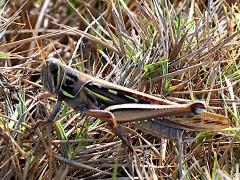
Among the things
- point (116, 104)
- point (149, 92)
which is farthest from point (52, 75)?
point (149, 92)

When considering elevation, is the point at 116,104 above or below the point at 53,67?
below

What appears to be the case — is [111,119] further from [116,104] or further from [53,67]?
[53,67]

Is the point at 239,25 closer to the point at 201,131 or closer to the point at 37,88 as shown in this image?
the point at 201,131

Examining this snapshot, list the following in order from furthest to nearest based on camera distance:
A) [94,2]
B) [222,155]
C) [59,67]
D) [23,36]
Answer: [94,2] < [23,36] < [59,67] < [222,155]

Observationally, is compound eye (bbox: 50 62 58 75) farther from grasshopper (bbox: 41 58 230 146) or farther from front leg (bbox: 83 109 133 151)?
front leg (bbox: 83 109 133 151)

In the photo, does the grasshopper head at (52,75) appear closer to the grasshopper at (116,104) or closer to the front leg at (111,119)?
the grasshopper at (116,104)

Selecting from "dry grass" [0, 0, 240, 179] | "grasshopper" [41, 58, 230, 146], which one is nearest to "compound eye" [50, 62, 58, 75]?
"grasshopper" [41, 58, 230, 146]

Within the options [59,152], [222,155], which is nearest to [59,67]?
[59,152]

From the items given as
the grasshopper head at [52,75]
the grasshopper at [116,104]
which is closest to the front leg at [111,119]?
the grasshopper at [116,104]
